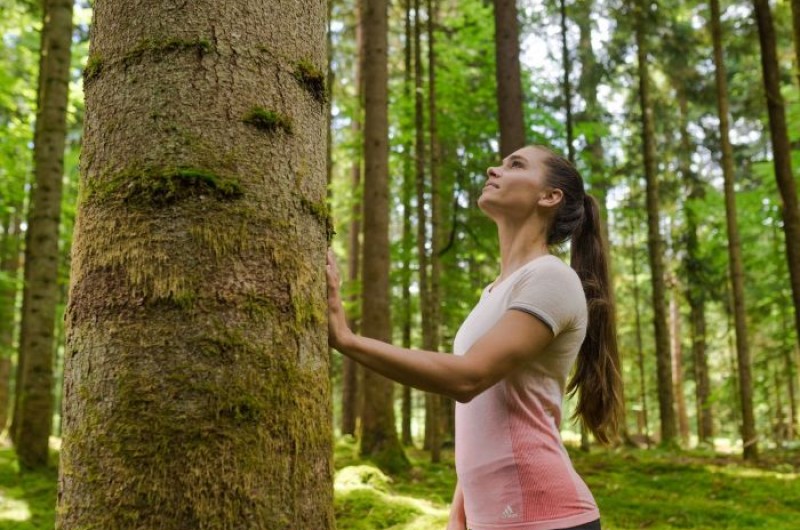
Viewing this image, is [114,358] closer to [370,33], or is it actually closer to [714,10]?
[370,33]

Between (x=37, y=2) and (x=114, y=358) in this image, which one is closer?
(x=114, y=358)

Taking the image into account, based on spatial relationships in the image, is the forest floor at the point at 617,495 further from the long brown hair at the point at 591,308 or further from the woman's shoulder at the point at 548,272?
the woman's shoulder at the point at 548,272

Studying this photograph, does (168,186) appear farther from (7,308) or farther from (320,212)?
(7,308)

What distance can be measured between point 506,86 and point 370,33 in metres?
2.53

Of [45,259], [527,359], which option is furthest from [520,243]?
[45,259]

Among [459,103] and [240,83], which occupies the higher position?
[459,103]

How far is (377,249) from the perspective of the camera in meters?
9.52

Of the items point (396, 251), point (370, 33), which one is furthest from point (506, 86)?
point (396, 251)

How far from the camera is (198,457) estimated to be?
116 centimetres

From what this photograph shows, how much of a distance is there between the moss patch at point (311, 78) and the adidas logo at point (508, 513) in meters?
1.13

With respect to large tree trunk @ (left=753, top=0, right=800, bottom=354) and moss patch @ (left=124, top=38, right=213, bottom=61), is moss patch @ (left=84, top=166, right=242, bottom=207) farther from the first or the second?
large tree trunk @ (left=753, top=0, right=800, bottom=354)

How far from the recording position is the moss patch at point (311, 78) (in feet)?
4.64

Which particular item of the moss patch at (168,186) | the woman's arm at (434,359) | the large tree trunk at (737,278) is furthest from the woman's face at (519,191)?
the large tree trunk at (737,278)

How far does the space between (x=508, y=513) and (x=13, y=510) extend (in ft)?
20.2
